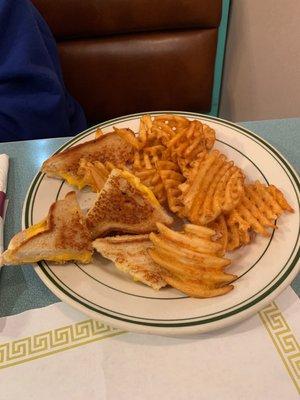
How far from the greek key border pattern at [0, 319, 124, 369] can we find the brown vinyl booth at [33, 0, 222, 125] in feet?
4.95

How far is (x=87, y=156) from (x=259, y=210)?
0.47 metres

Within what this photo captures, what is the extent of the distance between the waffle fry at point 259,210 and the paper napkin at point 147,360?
0.51 ft

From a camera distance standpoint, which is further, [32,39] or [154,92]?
[154,92]

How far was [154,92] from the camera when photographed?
6.98 feet

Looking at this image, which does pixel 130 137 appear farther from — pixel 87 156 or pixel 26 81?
pixel 26 81

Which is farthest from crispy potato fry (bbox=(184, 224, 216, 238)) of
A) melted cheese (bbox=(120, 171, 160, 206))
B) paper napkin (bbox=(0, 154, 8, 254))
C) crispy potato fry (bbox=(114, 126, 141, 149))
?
paper napkin (bbox=(0, 154, 8, 254))

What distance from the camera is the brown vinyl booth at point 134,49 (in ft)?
6.07

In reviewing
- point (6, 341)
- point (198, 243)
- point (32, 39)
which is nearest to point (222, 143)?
point (198, 243)

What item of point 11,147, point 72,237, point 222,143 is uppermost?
point 11,147

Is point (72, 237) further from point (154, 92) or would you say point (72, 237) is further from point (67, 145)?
point (154, 92)

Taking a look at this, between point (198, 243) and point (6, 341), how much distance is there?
0.43 metres

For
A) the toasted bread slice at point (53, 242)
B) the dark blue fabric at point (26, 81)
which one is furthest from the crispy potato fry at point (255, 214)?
the dark blue fabric at point (26, 81)

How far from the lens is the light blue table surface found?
855 mm

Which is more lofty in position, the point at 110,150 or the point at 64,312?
the point at 110,150
